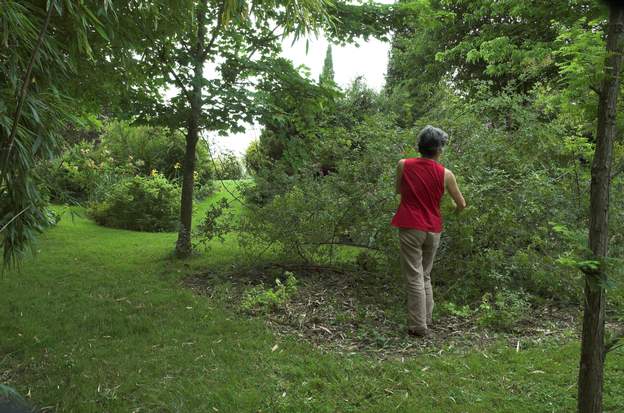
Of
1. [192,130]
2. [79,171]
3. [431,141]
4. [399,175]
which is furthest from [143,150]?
[431,141]

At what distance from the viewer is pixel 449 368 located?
138 inches

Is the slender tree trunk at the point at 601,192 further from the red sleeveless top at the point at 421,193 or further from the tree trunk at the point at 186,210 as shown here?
the tree trunk at the point at 186,210

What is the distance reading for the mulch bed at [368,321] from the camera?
4.04m

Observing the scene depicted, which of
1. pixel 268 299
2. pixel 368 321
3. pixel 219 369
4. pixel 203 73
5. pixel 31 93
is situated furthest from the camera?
pixel 203 73

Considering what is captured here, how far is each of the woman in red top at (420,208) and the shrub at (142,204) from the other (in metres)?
7.42

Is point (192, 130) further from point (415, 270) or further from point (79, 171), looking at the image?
point (79, 171)

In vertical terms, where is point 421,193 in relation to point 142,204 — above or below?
above

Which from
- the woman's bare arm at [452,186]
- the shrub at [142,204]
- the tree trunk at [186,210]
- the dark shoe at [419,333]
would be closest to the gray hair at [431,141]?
the woman's bare arm at [452,186]

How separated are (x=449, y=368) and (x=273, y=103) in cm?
419

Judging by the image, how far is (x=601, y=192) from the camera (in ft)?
6.77

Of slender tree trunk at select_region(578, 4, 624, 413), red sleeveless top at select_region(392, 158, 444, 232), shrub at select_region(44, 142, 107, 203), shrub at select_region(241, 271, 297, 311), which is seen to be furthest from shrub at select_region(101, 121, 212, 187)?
slender tree trunk at select_region(578, 4, 624, 413)

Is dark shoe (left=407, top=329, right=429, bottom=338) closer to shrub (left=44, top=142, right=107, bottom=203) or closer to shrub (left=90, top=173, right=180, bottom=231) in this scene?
shrub (left=44, top=142, right=107, bottom=203)

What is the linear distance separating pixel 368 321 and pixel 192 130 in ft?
13.2

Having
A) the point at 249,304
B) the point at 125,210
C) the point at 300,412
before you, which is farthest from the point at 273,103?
the point at 125,210
